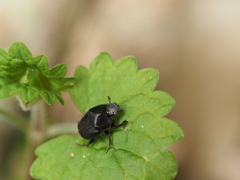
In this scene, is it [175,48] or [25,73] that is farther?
[175,48]

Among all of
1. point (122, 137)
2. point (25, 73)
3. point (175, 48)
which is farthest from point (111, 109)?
point (175, 48)

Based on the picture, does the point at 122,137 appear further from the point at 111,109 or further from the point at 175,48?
the point at 175,48

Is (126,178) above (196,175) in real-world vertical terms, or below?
above

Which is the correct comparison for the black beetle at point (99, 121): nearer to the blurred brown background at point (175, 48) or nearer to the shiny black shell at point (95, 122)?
the shiny black shell at point (95, 122)

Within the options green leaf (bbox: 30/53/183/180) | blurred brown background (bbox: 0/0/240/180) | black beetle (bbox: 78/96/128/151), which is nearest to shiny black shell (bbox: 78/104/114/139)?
black beetle (bbox: 78/96/128/151)

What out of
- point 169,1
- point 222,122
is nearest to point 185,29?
point 169,1

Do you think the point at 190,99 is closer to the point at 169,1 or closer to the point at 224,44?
the point at 224,44
